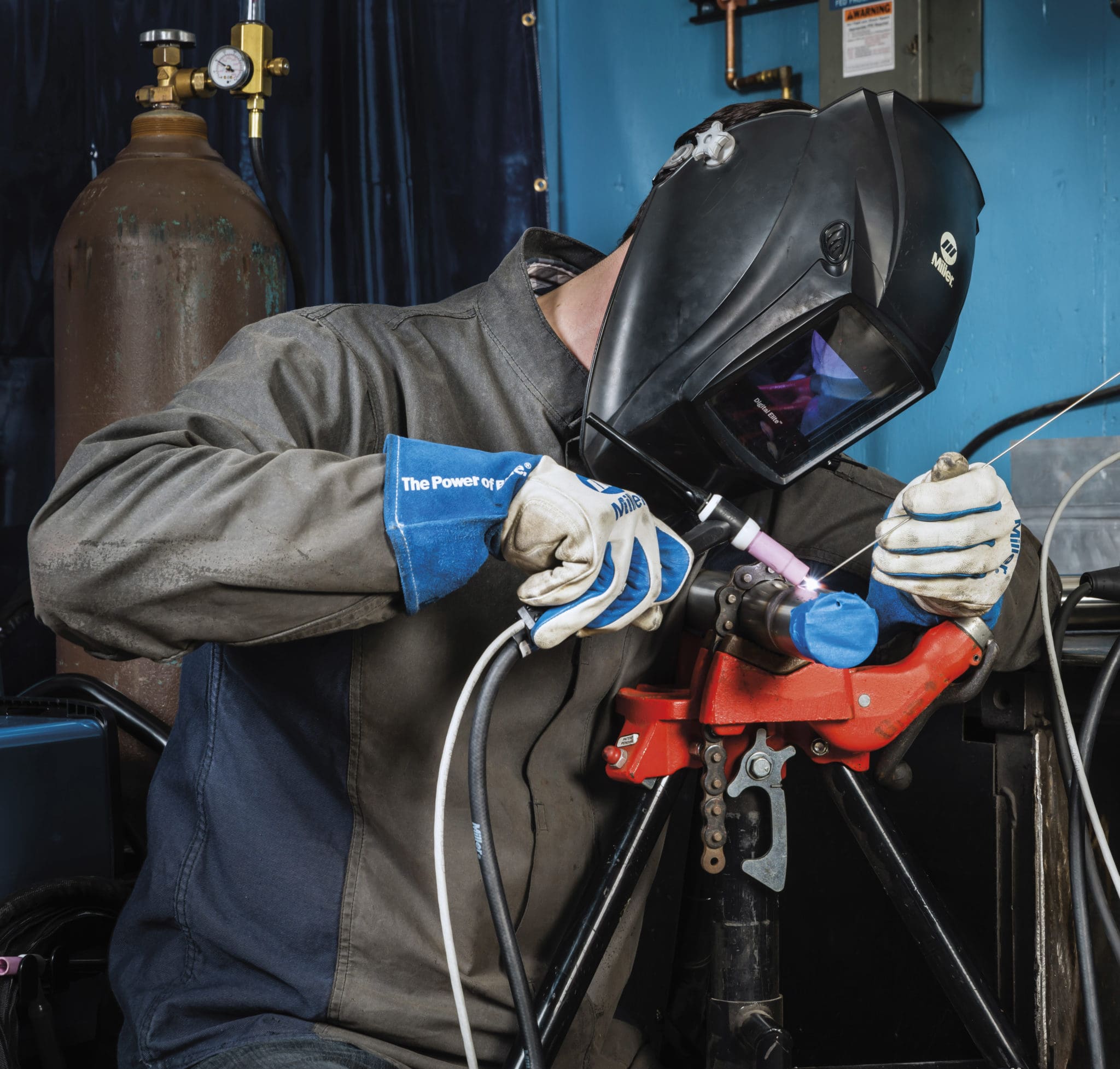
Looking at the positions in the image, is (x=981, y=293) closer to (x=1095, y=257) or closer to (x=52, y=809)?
(x=1095, y=257)

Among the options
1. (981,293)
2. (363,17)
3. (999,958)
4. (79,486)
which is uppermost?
(363,17)

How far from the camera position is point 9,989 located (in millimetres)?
1256

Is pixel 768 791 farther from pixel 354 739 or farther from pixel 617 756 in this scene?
pixel 354 739

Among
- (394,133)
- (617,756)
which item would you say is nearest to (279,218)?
(394,133)

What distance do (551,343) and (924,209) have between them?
0.40m

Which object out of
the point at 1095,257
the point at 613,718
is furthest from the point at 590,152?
the point at 613,718

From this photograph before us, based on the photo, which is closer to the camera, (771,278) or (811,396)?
(771,278)

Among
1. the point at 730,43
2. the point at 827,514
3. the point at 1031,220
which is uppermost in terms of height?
the point at 730,43

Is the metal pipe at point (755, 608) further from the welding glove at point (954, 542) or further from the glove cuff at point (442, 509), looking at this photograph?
the glove cuff at point (442, 509)

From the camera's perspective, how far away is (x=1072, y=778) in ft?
4.06

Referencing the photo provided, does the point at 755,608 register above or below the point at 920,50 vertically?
below

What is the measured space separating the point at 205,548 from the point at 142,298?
4.15ft

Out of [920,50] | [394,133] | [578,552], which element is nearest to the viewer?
[578,552]

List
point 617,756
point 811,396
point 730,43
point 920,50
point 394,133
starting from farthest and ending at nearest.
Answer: point 394,133 < point 730,43 < point 920,50 < point 811,396 < point 617,756
